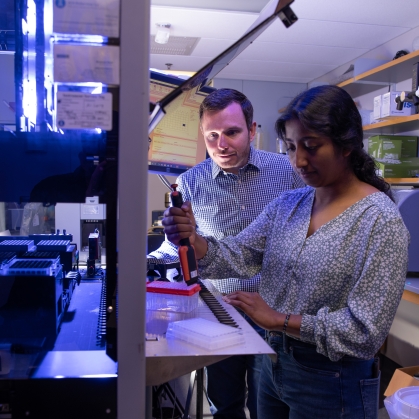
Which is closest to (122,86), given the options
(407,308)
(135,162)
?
(135,162)

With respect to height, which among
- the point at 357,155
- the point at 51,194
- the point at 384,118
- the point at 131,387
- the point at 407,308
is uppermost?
the point at 384,118

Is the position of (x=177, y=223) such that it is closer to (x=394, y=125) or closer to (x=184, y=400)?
(x=184, y=400)

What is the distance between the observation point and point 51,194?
78cm

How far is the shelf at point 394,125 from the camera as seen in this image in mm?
3071

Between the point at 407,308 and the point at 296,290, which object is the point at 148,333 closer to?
the point at 296,290

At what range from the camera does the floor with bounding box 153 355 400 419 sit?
237 centimetres

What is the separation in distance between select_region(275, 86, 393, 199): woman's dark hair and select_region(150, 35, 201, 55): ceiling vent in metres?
2.81

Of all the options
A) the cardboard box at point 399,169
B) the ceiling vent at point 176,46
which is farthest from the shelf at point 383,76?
the ceiling vent at point 176,46

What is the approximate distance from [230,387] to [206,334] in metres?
1.24

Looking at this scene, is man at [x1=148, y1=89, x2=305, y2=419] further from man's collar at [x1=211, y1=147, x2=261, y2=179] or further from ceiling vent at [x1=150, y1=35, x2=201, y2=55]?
ceiling vent at [x1=150, y1=35, x2=201, y2=55]

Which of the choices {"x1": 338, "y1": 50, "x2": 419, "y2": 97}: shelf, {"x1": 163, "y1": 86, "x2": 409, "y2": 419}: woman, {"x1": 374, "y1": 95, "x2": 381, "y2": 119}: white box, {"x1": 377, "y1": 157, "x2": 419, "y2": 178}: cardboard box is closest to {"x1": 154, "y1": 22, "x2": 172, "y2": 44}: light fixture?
{"x1": 338, "y1": 50, "x2": 419, "y2": 97}: shelf

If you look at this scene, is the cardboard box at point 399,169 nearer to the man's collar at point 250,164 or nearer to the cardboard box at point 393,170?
the cardboard box at point 393,170

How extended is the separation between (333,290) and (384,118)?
2.51 metres

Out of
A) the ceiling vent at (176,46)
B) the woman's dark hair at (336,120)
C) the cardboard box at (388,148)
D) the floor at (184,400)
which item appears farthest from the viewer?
the ceiling vent at (176,46)
